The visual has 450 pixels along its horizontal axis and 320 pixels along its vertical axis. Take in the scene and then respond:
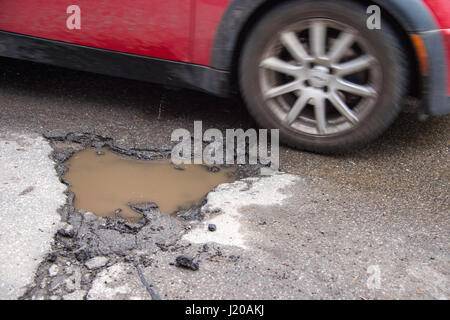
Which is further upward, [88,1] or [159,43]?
[88,1]

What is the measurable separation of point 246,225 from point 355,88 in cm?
112

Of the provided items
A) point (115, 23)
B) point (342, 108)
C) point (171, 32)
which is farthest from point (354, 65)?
point (115, 23)

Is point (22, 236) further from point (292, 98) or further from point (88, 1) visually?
point (292, 98)

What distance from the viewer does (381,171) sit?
3.23m

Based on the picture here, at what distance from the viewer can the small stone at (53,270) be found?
2.27 m

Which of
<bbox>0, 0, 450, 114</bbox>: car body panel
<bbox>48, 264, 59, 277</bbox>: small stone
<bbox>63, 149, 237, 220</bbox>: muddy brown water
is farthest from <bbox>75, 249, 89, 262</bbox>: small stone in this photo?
<bbox>0, 0, 450, 114</bbox>: car body panel

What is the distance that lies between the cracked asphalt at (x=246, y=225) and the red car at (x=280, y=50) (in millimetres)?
313

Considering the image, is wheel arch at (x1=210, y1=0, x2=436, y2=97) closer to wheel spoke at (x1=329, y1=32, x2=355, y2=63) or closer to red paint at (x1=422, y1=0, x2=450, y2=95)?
red paint at (x1=422, y1=0, x2=450, y2=95)

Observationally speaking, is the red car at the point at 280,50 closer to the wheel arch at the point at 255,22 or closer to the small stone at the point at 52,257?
the wheel arch at the point at 255,22

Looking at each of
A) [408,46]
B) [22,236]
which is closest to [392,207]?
[408,46]

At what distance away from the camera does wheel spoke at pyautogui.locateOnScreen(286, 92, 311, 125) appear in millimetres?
3236

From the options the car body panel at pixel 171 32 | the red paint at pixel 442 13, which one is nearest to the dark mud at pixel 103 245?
the car body panel at pixel 171 32

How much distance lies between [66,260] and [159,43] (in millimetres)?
1563
